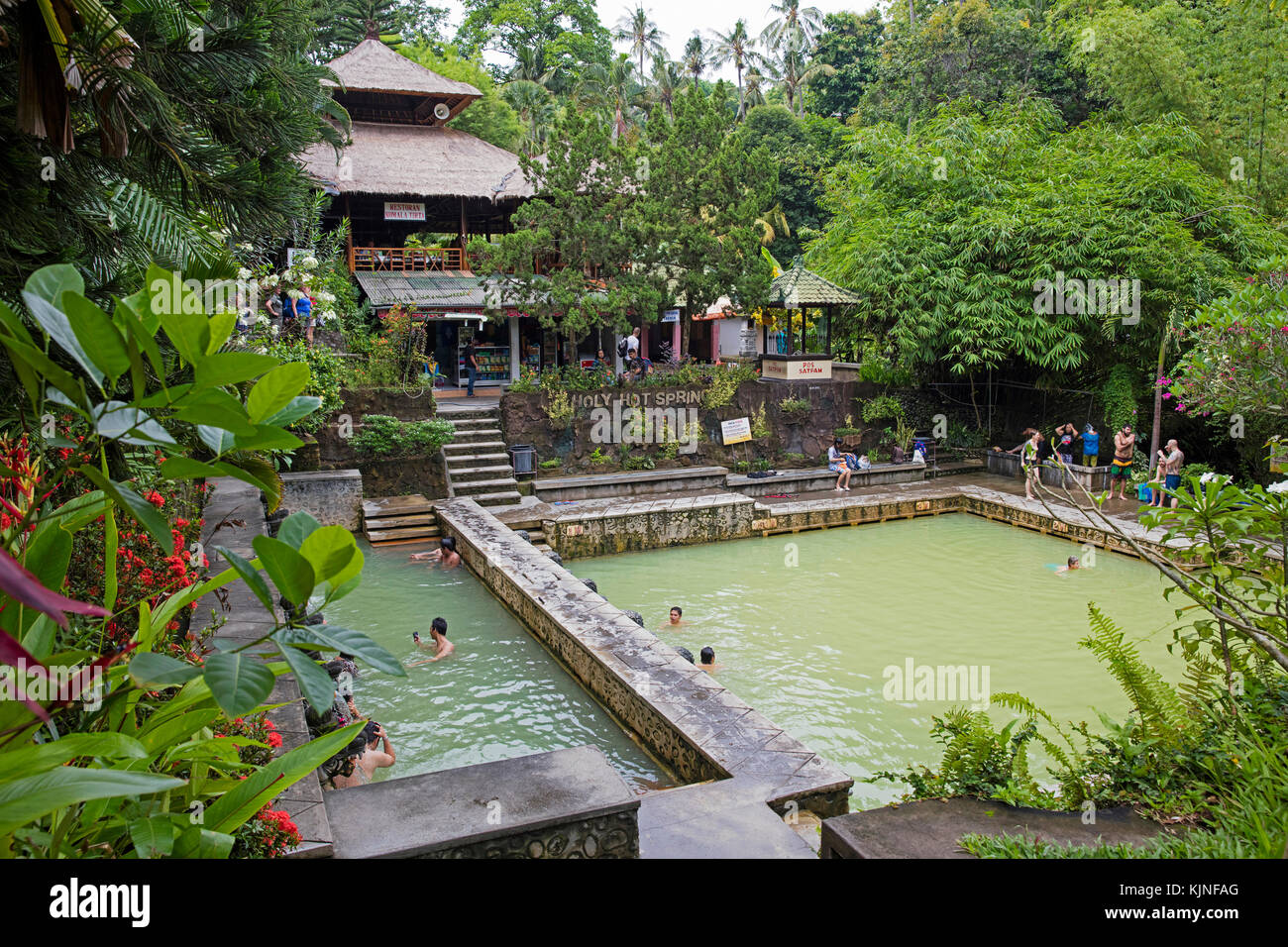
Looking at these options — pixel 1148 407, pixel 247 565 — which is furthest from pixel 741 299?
pixel 247 565

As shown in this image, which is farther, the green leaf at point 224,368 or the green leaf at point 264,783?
the green leaf at point 264,783

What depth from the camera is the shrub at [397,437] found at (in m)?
13.4

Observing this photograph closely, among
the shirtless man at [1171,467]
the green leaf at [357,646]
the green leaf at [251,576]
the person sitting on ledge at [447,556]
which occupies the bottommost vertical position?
the person sitting on ledge at [447,556]

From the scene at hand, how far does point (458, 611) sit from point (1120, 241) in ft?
40.9

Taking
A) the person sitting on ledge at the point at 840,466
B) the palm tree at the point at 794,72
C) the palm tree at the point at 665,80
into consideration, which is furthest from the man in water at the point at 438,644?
the palm tree at the point at 665,80

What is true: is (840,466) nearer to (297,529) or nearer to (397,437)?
(397,437)

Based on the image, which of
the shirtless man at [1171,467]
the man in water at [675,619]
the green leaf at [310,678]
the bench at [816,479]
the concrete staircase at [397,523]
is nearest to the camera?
the green leaf at [310,678]

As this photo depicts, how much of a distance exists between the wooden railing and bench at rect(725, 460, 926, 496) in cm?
942

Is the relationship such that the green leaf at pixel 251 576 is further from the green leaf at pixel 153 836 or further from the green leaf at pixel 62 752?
the green leaf at pixel 153 836

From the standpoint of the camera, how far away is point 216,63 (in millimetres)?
3984

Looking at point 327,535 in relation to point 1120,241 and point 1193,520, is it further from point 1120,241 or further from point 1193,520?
point 1120,241

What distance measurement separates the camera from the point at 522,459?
14.4 metres

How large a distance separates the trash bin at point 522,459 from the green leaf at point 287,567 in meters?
13.2

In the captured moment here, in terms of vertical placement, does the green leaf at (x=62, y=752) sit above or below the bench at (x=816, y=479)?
above
